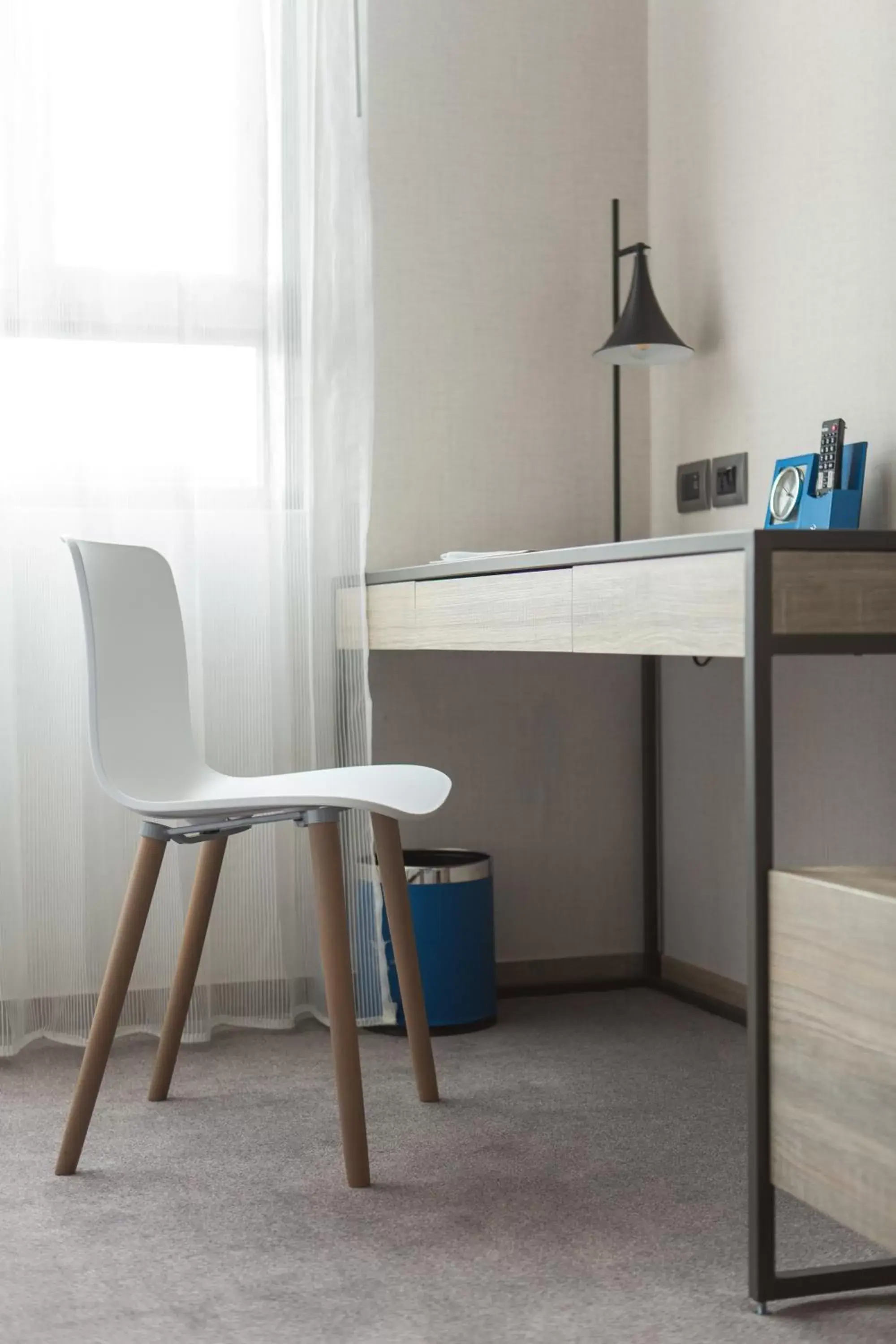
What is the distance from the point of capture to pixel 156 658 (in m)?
2.16

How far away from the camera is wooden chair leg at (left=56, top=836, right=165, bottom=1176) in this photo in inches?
77.4

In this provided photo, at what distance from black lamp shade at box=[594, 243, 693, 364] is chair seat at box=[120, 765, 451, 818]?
0.96m

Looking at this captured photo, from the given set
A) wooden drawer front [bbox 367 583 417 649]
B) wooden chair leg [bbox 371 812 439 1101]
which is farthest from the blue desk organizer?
wooden chair leg [bbox 371 812 439 1101]

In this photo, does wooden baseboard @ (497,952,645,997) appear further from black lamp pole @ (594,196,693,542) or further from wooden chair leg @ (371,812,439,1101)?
black lamp pole @ (594,196,693,542)

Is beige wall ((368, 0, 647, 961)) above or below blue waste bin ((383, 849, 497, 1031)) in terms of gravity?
above

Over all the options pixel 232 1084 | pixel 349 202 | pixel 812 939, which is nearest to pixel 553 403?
pixel 349 202

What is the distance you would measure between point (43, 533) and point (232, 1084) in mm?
985

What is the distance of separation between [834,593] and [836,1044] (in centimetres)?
44

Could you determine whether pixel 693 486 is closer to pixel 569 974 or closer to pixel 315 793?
pixel 569 974

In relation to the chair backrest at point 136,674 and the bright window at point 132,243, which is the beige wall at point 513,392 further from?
the chair backrest at point 136,674

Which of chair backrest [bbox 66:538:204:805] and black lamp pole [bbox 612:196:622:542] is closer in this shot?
chair backrest [bbox 66:538:204:805]

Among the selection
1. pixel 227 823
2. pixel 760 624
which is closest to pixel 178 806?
pixel 227 823

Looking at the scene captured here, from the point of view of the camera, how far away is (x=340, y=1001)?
188 centimetres

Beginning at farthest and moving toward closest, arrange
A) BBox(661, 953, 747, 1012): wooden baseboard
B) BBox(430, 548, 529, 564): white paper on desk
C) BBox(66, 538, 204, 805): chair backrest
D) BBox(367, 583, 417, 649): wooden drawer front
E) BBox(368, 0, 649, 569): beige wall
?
BBox(368, 0, 649, 569): beige wall < BBox(661, 953, 747, 1012): wooden baseboard < BBox(367, 583, 417, 649): wooden drawer front < BBox(430, 548, 529, 564): white paper on desk < BBox(66, 538, 204, 805): chair backrest
